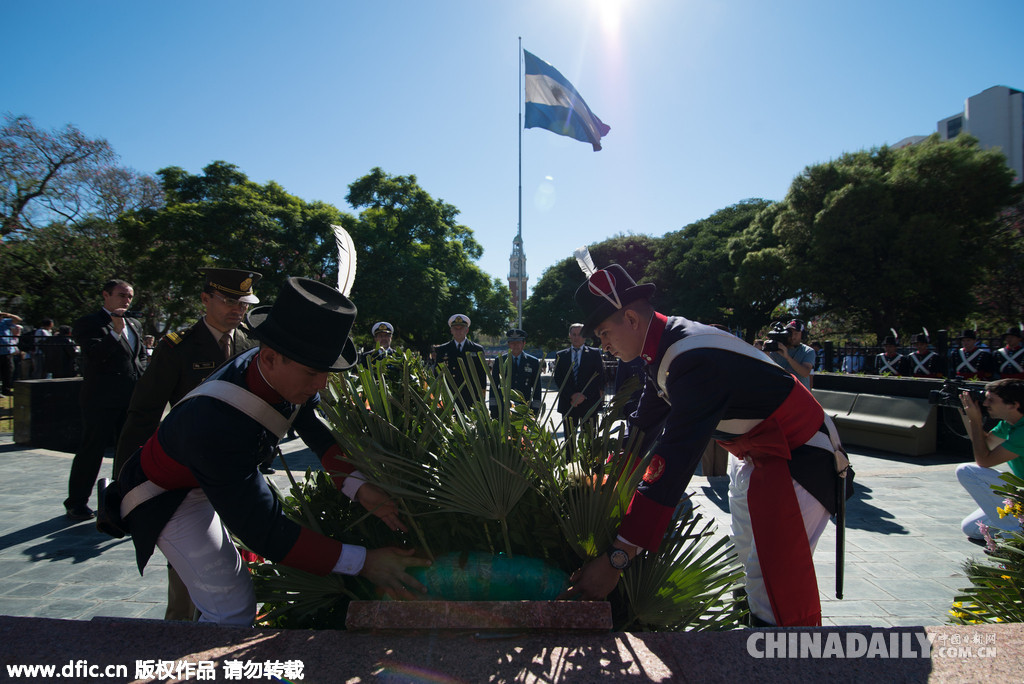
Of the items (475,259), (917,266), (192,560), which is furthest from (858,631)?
(475,259)

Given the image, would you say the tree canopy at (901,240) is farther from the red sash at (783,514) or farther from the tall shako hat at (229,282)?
the red sash at (783,514)

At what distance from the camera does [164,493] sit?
2.07 metres

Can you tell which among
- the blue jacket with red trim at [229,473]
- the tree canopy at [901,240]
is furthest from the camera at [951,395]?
the tree canopy at [901,240]

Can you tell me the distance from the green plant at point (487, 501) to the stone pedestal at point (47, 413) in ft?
27.7

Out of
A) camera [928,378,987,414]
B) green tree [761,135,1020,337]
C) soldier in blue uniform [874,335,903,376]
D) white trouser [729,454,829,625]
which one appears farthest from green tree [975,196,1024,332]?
white trouser [729,454,829,625]

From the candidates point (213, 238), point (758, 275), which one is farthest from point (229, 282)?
point (758, 275)

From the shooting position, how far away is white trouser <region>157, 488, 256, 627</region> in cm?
198

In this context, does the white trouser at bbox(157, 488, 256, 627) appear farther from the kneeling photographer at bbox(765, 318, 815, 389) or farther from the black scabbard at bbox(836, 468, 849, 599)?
the kneeling photographer at bbox(765, 318, 815, 389)

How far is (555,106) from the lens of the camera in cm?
1339

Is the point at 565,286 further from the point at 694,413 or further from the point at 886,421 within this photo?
the point at 694,413

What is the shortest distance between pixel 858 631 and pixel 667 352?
3.66 ft

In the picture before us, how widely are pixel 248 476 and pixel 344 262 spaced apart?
41.3 inches

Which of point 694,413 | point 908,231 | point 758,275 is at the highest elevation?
point 908,231

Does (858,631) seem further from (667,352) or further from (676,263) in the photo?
(676,263)
